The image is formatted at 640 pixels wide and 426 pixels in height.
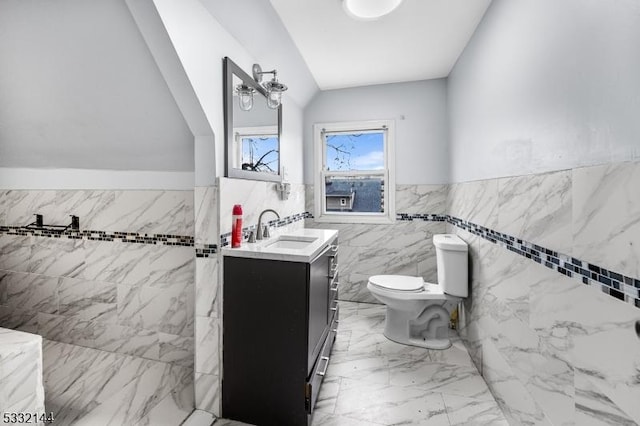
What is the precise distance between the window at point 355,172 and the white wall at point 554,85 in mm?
1174

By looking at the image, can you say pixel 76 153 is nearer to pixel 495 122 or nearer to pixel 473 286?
pixel 495 122

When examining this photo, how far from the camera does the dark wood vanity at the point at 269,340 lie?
149 cm

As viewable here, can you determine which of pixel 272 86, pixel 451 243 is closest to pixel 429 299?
pixel 451 243

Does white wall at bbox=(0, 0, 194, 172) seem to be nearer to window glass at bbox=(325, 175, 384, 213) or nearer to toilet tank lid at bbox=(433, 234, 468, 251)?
window glass at bbox=(325, 175, 384, 213)

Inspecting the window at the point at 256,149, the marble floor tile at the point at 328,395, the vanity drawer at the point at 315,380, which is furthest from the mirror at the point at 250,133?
the marble floor tile at the point at 328,395

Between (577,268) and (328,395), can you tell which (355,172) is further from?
(577,268)

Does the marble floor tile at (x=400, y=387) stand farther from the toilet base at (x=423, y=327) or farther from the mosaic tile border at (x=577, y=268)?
the mosaic tile border at (x=577, y=268)

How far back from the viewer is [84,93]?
175 centimetres

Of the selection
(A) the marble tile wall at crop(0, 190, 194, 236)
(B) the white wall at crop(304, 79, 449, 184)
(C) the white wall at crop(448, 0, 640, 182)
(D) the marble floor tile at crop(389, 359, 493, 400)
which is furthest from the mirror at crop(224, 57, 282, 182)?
(D) the marble floor tile at crop(389, 359, 493, 400)

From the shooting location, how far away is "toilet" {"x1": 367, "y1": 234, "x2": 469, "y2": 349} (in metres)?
2.22

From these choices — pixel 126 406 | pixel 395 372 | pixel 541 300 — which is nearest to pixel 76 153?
pixel 126 406

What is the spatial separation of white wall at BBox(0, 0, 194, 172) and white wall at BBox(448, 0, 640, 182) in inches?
73.2

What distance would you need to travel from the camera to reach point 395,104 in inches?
124

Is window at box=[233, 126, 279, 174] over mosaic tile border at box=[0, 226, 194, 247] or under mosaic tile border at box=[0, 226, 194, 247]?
over
